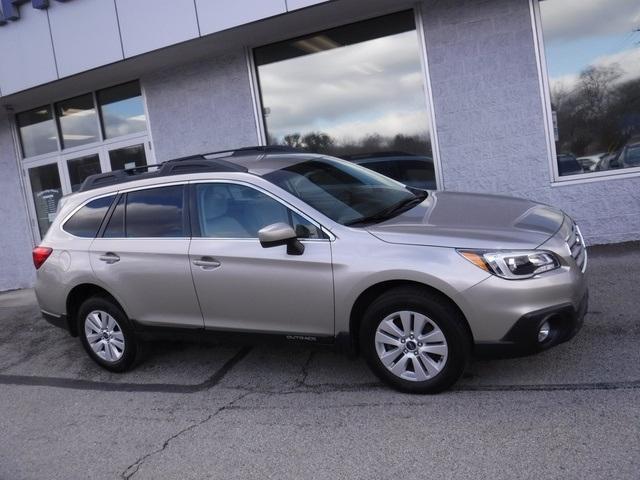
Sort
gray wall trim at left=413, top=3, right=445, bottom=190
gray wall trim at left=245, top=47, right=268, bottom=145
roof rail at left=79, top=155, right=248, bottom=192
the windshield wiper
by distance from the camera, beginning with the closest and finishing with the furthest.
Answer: the windshield wiper, roof rail at left=79, top=155, right=248, bottom=192, gray wall trim at left=413, top=3, right=445, bottom=190, gray wall trim at left=245, top=47, right=268, bottom=145

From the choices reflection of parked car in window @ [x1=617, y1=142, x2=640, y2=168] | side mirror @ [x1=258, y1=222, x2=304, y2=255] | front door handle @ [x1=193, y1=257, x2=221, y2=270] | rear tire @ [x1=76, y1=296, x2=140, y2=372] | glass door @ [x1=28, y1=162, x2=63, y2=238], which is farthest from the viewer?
glass door @ [x1=28, y1=162, x2=63, y2=238]

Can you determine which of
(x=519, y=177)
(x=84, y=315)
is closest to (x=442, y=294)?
(x=84, y=315)

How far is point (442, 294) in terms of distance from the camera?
A: 3.99m

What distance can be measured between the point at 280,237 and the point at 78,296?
2.47 meters

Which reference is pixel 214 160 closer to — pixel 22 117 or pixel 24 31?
pixel 24 31

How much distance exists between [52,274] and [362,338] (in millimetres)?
3085

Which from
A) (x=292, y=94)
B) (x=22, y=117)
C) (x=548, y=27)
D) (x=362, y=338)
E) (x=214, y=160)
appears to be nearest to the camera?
(x=362, y=338)

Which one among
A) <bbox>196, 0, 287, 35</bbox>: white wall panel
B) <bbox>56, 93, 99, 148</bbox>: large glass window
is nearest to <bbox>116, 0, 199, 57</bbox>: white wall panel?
<bbox>196, 0, 287, 35</bbox>: white wall panel

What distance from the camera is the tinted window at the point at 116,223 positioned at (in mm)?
5340

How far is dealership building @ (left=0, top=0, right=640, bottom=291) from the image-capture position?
753 cm

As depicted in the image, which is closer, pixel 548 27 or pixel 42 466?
pixel 42 466

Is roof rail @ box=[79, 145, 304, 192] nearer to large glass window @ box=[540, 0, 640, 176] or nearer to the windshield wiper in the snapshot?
the windshield wiper

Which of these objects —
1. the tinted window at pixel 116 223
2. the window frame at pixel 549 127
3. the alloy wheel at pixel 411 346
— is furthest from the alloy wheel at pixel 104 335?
the window frame at pixel 549 127

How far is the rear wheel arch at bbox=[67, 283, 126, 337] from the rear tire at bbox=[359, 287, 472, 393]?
2.46 metres
